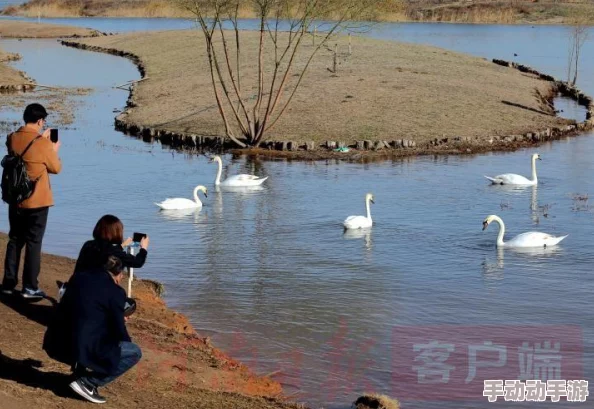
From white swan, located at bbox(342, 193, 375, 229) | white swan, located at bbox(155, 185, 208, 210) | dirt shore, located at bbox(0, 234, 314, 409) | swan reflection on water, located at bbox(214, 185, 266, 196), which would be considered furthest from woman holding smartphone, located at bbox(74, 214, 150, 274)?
swan reflection on water, located at bbox(214, 185, 266, 196)

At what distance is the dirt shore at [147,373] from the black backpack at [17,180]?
1235 mm

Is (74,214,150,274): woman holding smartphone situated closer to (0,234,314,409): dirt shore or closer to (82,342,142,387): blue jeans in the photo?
(82,342,142,387): blue jeans

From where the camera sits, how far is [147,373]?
9734 millimetres

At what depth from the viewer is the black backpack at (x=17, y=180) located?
33.2ft

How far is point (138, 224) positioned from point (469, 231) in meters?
6.16

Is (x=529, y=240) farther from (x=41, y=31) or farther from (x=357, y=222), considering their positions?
(x=41, y=31)

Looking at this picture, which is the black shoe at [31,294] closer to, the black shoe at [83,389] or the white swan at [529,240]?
the black shoe at [83,389]

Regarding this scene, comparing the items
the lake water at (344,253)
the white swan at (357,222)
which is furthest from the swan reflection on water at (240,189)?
the white swan at (357,222)

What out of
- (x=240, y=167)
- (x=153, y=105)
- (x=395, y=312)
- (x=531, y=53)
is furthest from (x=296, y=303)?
(x=531, y=53)

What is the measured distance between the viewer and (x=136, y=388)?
9.15 metres

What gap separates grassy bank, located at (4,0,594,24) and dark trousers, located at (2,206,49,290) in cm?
7405

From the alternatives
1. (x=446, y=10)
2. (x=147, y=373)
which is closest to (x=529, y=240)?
(x=147, y=373)

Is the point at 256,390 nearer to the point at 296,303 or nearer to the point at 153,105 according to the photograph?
the point at 296,303

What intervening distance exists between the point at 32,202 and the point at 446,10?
94626 millimetres
